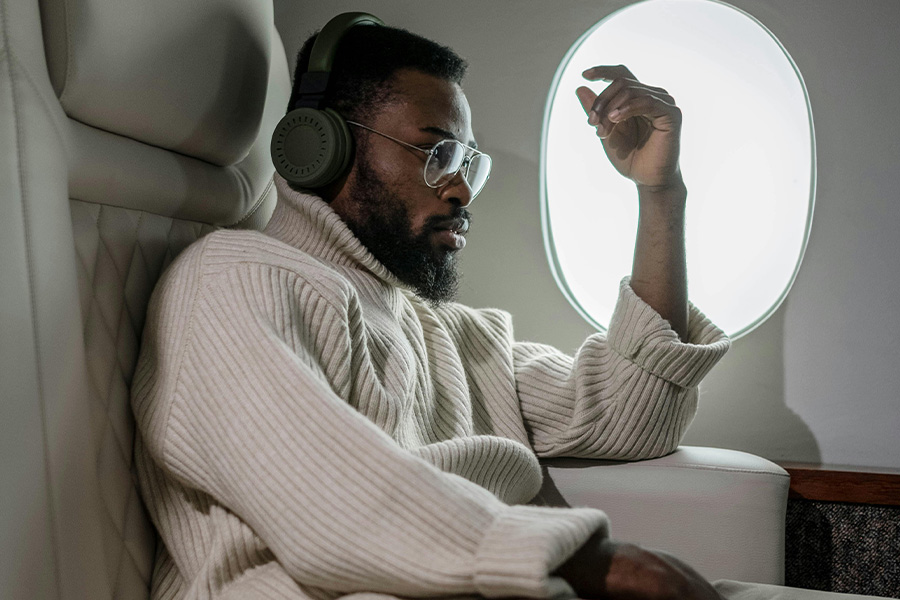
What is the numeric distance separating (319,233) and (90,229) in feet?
0.99

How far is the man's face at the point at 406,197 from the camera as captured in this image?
1170mm

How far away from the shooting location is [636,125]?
1336 mm

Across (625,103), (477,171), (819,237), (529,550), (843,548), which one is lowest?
(843,548)

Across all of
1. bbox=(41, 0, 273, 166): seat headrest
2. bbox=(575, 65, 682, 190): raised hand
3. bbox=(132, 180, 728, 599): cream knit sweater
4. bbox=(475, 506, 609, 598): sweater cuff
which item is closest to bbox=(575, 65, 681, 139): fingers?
bbox=(575, 65, 682, 190): raised hand

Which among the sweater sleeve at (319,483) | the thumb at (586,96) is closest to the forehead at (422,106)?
the thumb at (586,96)

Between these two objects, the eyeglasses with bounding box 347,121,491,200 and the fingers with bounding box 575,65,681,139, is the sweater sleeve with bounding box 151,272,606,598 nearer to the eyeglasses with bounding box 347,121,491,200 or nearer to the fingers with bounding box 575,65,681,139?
the eyeglasses with bounding box 347,121,491,200

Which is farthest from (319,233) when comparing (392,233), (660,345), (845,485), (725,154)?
(845,485)

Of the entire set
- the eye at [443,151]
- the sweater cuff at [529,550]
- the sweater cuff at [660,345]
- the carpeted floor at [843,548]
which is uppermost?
the eye at [443,151]

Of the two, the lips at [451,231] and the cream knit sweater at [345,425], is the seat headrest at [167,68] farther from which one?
the lips at [451,231]

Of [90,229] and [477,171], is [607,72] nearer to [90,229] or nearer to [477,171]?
[477,171]

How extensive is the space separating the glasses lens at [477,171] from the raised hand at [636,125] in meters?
0.18

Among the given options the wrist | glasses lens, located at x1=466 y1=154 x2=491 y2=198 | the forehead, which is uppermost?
the forehead

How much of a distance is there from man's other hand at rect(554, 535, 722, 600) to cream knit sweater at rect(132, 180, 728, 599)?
0.10ft

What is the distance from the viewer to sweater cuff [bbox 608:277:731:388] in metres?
1.21
